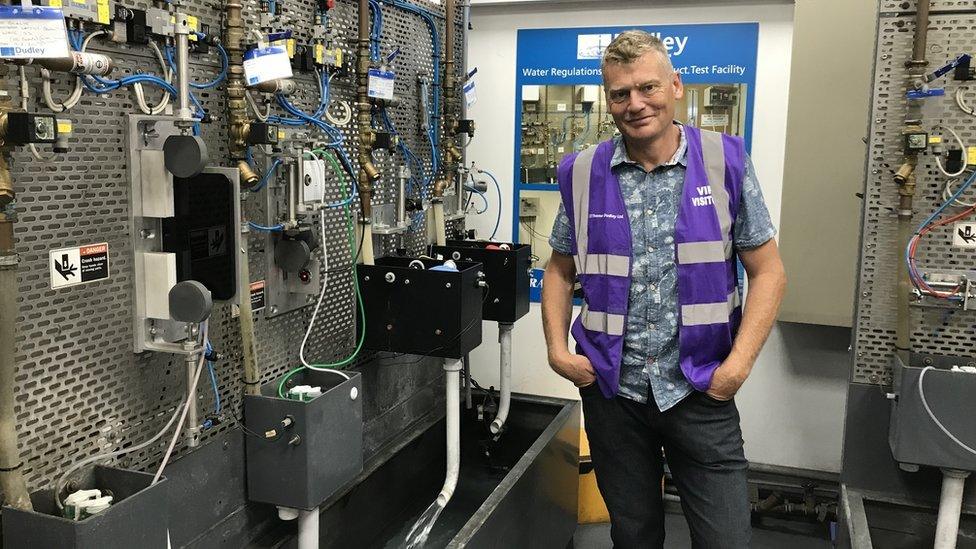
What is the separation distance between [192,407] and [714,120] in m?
2.44

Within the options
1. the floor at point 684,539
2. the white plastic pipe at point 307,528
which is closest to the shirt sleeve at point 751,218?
the white plastic pipe at point 307,528

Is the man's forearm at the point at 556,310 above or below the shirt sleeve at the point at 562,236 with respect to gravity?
below

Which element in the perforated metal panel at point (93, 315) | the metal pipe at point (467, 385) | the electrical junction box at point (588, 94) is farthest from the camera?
the electrical junction box at point (588, 94)

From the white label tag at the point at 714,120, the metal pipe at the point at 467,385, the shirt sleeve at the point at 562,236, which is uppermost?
the white label tag at the point at 714,120

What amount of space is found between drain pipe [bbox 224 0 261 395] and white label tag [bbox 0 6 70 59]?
23.6 inches

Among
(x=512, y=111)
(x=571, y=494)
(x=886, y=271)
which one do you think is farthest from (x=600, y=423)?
(x=512, y=111)

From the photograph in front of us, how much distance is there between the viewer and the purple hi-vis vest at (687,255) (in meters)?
1.73

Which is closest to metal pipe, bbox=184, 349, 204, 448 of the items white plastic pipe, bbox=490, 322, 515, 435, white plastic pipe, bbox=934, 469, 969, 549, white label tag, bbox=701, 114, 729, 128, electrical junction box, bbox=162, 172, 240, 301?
electrical junction box, bbox=162, 172, 240, 301

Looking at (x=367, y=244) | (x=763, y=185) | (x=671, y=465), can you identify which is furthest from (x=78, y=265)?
(x=763, y=185)

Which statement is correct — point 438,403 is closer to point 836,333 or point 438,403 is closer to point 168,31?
point 836,333

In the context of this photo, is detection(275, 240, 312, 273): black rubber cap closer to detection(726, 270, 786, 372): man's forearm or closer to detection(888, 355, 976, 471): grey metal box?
detection(726, 270, 786, 372): man's forearm

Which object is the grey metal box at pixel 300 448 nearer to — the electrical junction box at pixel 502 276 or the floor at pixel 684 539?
the electrical junction box at pixel 502 276

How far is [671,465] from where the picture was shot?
74.5 inches

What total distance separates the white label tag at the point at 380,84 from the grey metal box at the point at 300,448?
3.33ft
